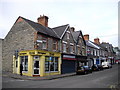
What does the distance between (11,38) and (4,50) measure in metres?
3.18

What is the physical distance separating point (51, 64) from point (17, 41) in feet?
23.5

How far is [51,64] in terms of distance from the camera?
2338 centimetres

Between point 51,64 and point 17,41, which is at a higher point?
point 17,41

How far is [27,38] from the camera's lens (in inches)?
879

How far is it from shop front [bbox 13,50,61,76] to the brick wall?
1232mm

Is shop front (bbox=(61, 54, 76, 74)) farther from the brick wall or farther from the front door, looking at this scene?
the brick wall

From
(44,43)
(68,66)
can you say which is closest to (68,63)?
(68,66)

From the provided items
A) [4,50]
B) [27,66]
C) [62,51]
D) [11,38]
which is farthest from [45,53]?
[4,50]

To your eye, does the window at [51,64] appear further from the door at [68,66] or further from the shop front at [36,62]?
the door at [68,66]

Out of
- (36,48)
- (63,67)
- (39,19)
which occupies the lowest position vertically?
(63,67)

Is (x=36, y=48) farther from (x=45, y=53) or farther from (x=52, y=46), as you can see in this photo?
(x=52, y=46)

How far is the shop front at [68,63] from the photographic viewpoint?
26.1 m

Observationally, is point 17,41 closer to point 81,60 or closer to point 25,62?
point 25,62

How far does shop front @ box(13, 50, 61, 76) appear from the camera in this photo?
20656 millimetres
